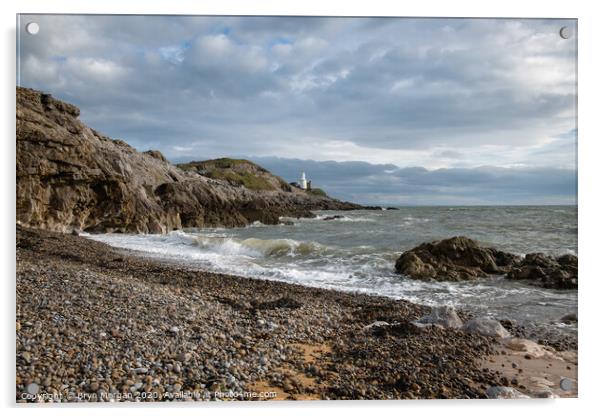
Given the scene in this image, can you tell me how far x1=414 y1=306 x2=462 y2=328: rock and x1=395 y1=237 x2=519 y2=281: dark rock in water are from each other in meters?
4.51

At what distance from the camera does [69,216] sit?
59.4ft

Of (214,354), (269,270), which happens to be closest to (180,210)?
(269,270)

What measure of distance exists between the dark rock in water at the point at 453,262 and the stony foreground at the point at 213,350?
183 inches

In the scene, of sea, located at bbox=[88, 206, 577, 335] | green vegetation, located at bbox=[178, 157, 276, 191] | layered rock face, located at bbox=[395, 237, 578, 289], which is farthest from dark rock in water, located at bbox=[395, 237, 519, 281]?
green vegetation, located at bbox=[178, 157, 276, 191]

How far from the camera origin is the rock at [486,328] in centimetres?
639

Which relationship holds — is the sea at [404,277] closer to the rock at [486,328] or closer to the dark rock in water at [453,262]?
the dark rock in water at [453,262]

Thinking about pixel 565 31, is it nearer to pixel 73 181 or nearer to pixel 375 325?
pixel 375 325

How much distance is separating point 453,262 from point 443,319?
5.96 metres

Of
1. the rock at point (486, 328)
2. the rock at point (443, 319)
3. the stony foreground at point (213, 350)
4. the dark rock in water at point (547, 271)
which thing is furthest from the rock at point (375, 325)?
the dark rock in water at point (547, 271)

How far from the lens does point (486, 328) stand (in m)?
6.46

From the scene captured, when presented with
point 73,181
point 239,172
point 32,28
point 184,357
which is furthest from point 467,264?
point 239,172

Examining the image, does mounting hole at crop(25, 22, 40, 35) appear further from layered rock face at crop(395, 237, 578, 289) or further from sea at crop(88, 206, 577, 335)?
layered rock face at crop(395, 237, 578, 289)

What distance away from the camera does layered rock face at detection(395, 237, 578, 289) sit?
35.0 feet
